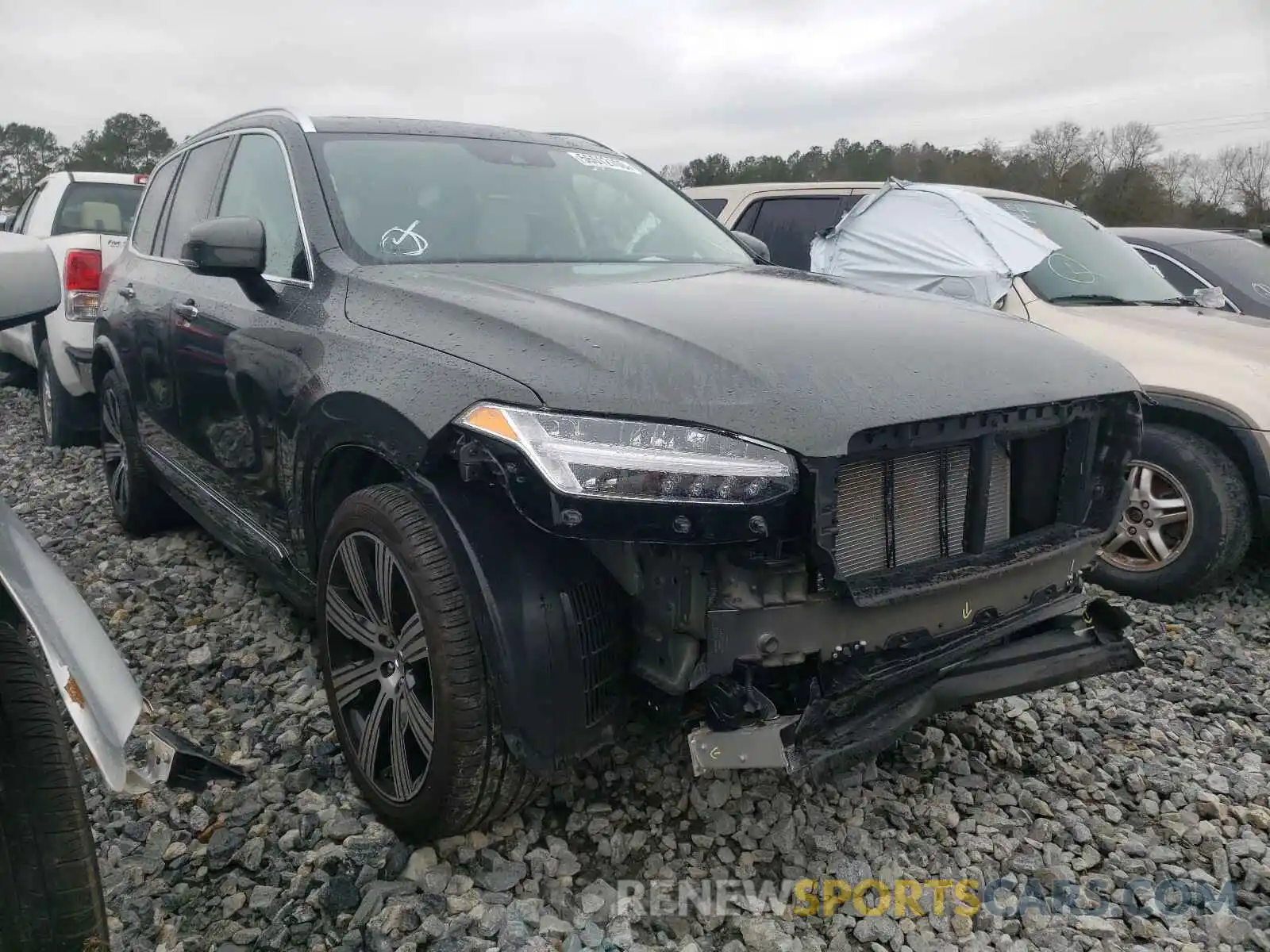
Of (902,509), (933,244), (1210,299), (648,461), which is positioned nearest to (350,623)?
(648,461)

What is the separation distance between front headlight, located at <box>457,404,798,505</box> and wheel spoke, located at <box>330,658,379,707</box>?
87cm

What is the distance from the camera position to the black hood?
1925 millimetres

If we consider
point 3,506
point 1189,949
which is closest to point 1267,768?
point 1189,949

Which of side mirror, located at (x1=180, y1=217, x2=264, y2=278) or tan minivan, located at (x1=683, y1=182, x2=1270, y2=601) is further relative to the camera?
tan minivan, located at (x1=683, y1=182, x2=1270, y2=601)

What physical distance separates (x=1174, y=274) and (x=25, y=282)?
683cm

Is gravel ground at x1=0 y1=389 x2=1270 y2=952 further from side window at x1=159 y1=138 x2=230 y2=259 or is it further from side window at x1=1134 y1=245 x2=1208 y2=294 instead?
side window at x1=1134 y1=245 x2=1208 y2=294

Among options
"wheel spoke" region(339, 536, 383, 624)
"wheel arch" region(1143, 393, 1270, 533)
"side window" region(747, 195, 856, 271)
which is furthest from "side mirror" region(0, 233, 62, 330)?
"side window" region(747, 195, 856, 271)

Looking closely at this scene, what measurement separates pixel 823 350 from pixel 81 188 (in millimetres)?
7716

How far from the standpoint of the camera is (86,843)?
1.64m

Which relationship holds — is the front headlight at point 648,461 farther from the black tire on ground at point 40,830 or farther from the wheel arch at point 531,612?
the black tire on ground at point 40,830

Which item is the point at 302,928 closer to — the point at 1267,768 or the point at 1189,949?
the point at 1189,949

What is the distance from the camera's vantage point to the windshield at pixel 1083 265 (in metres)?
4.98

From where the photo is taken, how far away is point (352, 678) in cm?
249

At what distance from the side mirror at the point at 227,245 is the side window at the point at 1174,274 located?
5.83 m
